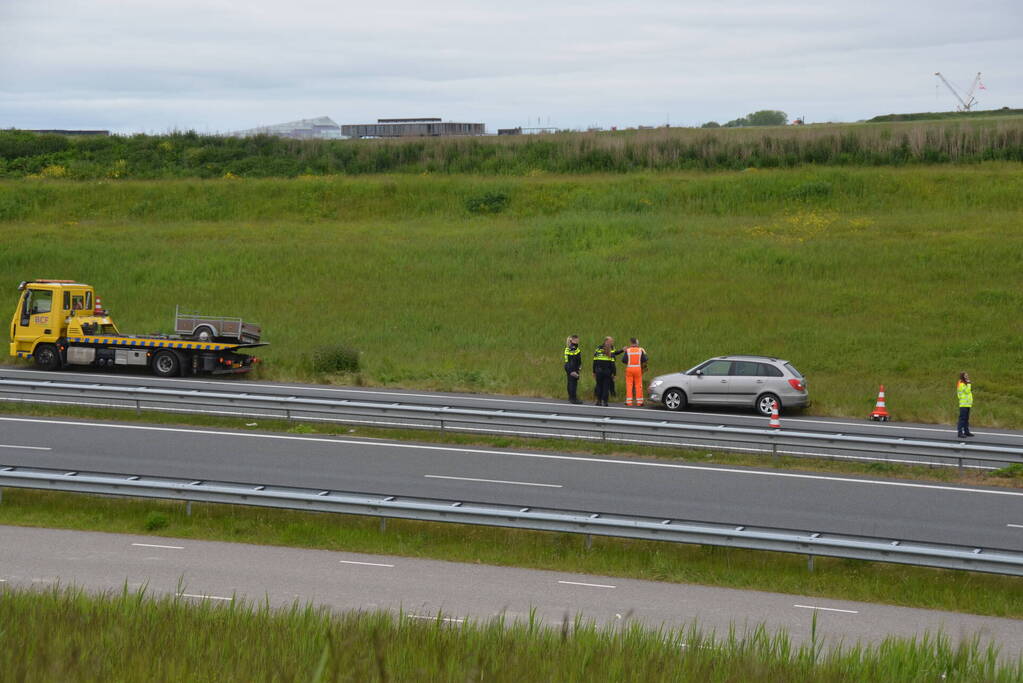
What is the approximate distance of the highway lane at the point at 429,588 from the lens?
10188 mm

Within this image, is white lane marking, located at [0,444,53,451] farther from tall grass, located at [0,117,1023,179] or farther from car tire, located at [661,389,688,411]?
tall grass, located at [0,117,1023,179]

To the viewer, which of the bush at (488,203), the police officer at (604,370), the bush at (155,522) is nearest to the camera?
the bush at (155,522)

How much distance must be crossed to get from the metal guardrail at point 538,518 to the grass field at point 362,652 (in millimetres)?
5874

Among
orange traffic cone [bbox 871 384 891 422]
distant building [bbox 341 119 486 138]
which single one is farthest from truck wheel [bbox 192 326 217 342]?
distant building [bbox 341 119 486 138]

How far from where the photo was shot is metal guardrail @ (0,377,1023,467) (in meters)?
17.9

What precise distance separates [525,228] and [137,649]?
41.7 m

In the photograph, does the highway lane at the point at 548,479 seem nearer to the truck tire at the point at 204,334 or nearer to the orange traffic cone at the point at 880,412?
the orange traffic cone at the point at 880,412

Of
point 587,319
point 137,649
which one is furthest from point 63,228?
point 137,649

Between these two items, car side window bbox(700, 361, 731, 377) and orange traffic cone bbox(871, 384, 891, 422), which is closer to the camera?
orange traffic cone bbox(871, 384, 891, 422)

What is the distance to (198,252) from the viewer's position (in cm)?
4462

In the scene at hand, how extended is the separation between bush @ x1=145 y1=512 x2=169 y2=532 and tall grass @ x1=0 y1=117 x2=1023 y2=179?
143 ft

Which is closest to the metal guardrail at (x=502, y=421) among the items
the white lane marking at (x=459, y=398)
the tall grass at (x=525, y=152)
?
the white lane marking at (x=459, y=398)

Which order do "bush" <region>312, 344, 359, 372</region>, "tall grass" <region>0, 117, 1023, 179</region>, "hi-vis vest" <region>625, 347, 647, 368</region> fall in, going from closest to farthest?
"hi-vis vest" <region>625, 347, 647, 368</region>, "bush" <region>312, 344, 359, 372</region>, "tall grass" <region>0, 117, 1023, 179</region>

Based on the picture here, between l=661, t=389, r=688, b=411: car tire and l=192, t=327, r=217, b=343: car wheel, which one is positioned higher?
l=192, t=327, r=217, b=343: car wheel
